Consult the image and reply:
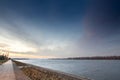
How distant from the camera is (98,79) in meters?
21.3

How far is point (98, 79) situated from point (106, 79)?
1216 millimetres

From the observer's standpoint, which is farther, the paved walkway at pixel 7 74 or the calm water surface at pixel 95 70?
the calm water surface at pixel 95 70

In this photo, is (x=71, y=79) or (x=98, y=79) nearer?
(x=71, y=79)

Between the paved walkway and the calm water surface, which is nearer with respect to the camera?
the paved walkway

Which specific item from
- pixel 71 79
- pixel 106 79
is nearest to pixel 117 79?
pixel 106 79

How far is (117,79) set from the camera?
20734 mm

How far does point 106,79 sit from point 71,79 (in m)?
8.43

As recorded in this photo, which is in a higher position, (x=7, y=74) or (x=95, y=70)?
(x=7, y=74)

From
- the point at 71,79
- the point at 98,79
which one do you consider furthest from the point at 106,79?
the point at 71,79

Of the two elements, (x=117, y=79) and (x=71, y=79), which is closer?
(x=71, y=79)

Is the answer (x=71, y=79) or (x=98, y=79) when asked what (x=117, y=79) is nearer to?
(x=98, y=79)

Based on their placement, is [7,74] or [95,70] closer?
[7,74]

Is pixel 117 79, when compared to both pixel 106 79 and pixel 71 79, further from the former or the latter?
pixel 71 79
